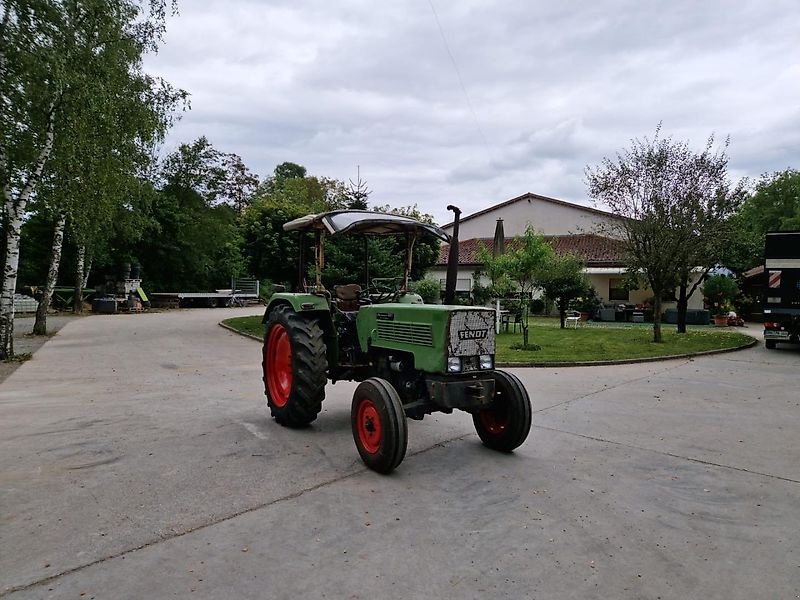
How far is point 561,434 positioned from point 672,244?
1079 cm

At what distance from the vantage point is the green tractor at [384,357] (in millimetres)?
4844

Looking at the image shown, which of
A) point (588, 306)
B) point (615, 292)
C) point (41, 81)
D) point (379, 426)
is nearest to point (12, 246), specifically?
point (41, 81)

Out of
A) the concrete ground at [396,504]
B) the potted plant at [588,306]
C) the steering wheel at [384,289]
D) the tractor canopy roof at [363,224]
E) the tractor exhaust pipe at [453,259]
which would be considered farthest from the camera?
the potted plant at [588,306]

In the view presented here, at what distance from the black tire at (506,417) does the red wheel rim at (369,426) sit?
1175mm

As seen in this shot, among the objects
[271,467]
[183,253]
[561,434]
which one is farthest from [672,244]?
[183,253]

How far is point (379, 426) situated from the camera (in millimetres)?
4789

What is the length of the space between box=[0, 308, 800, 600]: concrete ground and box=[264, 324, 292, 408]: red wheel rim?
0.38 m

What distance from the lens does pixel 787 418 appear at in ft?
23.1

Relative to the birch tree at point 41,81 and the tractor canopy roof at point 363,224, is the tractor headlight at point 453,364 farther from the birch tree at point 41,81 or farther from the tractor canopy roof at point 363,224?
the birch tree at point 41,81

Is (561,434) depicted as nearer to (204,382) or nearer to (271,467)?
(271,467)

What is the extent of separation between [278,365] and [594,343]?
33.7 ft

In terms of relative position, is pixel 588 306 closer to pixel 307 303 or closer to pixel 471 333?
pixel 307 303

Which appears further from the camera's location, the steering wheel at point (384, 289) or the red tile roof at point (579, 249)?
the red tile roof at point (579, 249)

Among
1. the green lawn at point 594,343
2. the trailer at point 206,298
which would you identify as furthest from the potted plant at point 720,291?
the trailer at point 206,298
